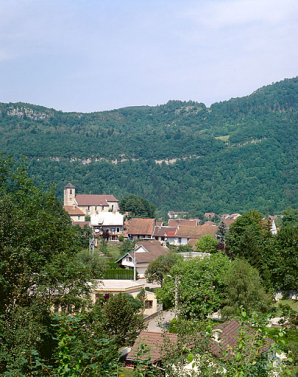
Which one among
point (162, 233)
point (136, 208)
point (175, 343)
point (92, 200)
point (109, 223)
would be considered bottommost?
point (162, 233)

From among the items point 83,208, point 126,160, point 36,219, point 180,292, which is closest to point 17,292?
point 36,219

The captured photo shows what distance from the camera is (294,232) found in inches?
1484

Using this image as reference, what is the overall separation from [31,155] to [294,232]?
141350 mm

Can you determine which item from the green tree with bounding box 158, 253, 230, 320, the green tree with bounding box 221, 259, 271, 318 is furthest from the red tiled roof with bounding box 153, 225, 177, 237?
the green tree with bounding box 221, 259, 271, 318

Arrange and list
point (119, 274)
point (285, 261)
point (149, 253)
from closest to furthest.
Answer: point (285, 261) < point (119, 274) < point (149, 253)

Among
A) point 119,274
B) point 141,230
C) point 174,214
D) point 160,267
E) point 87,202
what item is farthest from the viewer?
point 174,214

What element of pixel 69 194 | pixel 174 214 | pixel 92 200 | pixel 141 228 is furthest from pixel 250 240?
pixel 174 214

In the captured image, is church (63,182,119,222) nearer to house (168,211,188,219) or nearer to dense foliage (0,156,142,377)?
house (168,211,188,219)

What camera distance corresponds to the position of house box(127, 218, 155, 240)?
70812 mm

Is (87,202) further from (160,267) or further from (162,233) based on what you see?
(160,267)

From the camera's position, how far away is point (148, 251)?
49438 millimetres

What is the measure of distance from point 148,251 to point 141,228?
22.4 meters

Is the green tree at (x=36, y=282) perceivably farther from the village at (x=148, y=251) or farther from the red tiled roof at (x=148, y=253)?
the red tiled roof at (x=148, y=253)

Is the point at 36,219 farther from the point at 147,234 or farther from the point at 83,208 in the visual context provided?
the point at 83,208
